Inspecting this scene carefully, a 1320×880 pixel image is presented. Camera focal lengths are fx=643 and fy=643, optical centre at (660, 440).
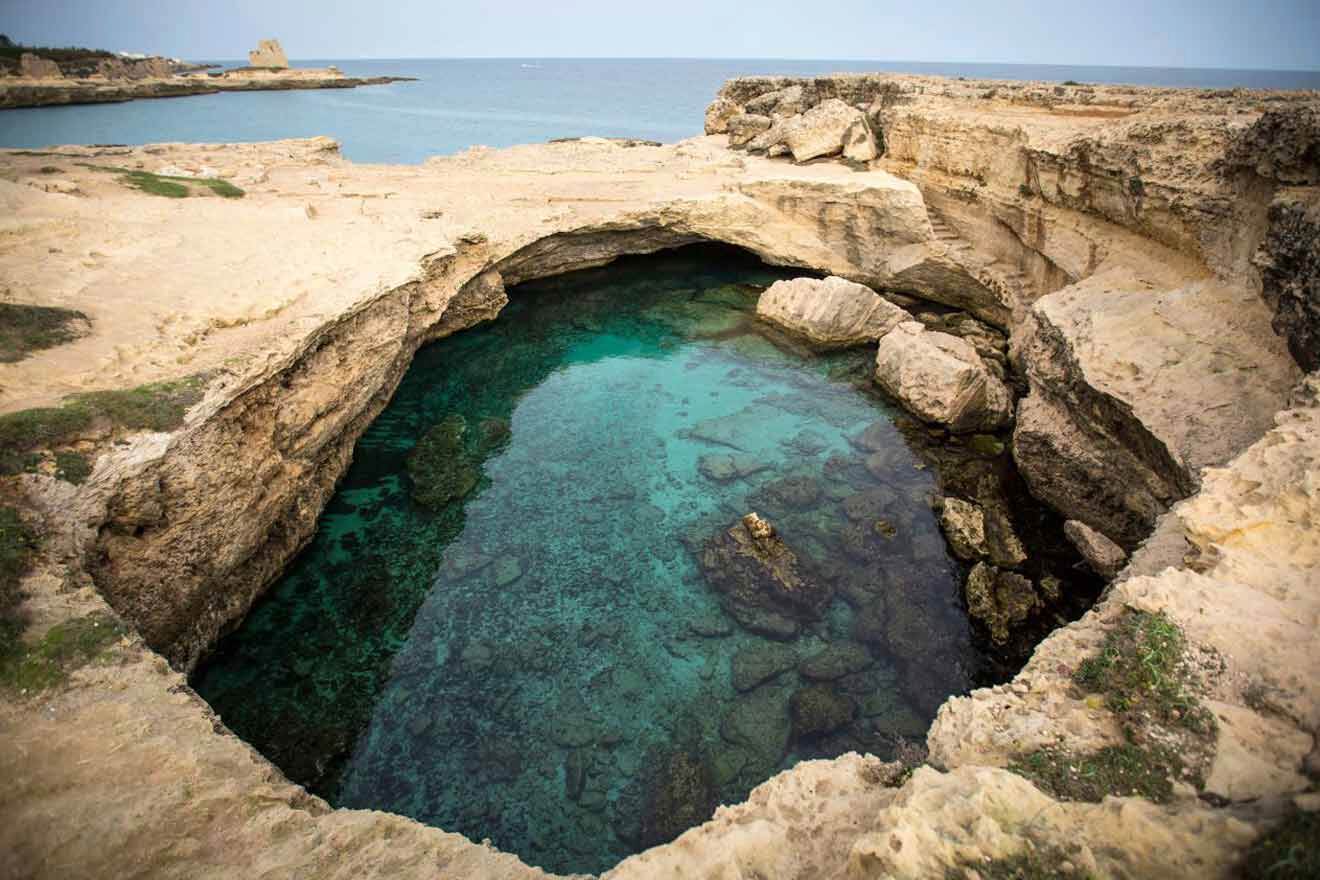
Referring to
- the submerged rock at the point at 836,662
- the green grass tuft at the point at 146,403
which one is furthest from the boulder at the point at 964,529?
the green grass tuft at the point at 146,403

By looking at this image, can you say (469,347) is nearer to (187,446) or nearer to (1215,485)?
(187,446)

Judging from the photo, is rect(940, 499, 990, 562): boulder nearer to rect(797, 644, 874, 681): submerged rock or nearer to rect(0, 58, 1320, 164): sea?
rect(797, 644, 874, 681): submerged rock

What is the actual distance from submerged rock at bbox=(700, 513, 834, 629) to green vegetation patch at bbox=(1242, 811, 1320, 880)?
656 centimetres

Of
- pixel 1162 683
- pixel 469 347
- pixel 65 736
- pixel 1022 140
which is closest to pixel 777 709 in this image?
pixel 1162 683

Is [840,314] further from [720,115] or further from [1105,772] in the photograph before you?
[720,115]

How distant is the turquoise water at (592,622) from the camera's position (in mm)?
7637

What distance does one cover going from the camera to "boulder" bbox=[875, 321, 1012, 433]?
44.9ft

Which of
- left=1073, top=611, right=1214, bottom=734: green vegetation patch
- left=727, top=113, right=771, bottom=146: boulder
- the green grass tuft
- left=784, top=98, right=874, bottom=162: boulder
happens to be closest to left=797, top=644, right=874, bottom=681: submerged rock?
left=1073, top=611, right=1214, bottom=734: green vegetation patch

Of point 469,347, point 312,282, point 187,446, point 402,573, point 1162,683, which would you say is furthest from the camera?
point 469,347

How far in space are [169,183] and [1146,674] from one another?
845 inches

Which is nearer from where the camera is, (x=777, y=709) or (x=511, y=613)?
(x=777, y=709)

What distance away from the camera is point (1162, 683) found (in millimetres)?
4656

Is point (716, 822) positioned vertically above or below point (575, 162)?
below

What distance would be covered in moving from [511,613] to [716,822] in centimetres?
565
